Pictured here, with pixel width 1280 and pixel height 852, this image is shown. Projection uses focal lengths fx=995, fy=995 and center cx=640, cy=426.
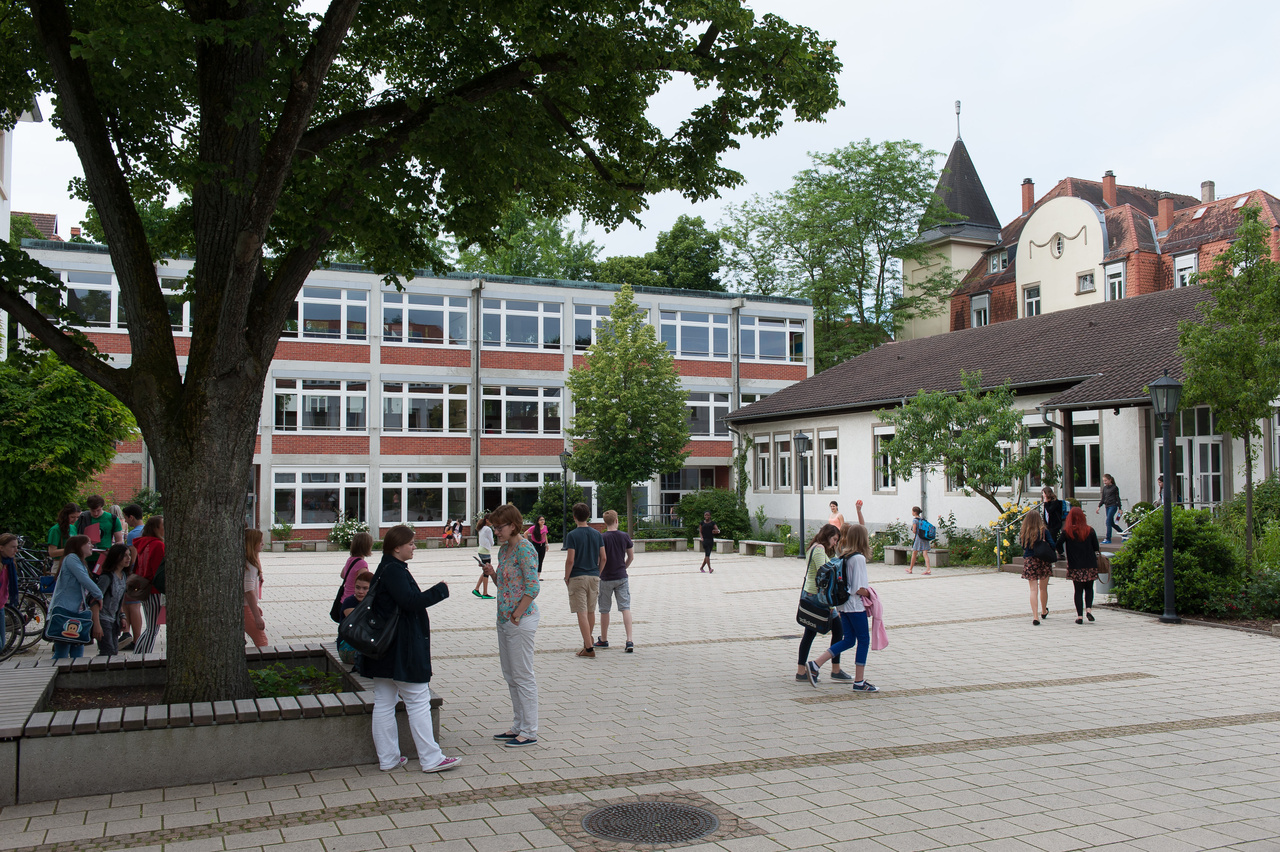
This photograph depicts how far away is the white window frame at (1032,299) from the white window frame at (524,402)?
22.1m

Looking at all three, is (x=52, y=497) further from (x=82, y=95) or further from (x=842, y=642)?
(x=842, y=642)

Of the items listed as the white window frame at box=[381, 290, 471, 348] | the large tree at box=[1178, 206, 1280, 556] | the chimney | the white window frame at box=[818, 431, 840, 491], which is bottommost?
the white window frame at box=[818, 431, 840, 491]

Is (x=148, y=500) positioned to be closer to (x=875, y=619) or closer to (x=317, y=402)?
(x=317, y=402)

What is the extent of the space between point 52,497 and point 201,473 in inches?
436

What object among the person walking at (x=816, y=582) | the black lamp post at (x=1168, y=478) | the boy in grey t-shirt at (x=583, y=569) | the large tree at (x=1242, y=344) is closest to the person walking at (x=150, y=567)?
the boy in grey t-shirt at (x=583, y=569)

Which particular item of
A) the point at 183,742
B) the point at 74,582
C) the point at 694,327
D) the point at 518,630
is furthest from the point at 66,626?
the point at 694,327

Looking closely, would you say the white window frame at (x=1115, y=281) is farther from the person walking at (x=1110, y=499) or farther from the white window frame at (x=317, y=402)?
the white window frame at (x=317, y=402)

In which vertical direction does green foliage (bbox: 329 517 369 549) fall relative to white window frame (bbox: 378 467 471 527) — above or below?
below

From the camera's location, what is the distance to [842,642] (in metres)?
9.53

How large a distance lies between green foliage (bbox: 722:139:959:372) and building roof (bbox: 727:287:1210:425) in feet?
36.5

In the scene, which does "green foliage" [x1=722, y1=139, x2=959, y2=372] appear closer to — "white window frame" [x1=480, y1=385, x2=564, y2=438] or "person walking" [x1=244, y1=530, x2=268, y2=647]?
"white window frame" [x1=480, y1=385, x2=564, y2=438]

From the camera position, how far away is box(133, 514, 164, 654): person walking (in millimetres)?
11102

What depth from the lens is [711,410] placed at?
42.8 m

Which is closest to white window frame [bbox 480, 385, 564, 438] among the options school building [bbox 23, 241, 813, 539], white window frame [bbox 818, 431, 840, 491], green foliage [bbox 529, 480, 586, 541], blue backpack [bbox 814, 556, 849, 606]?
school building [bbox 23, 241, 813, 539]
